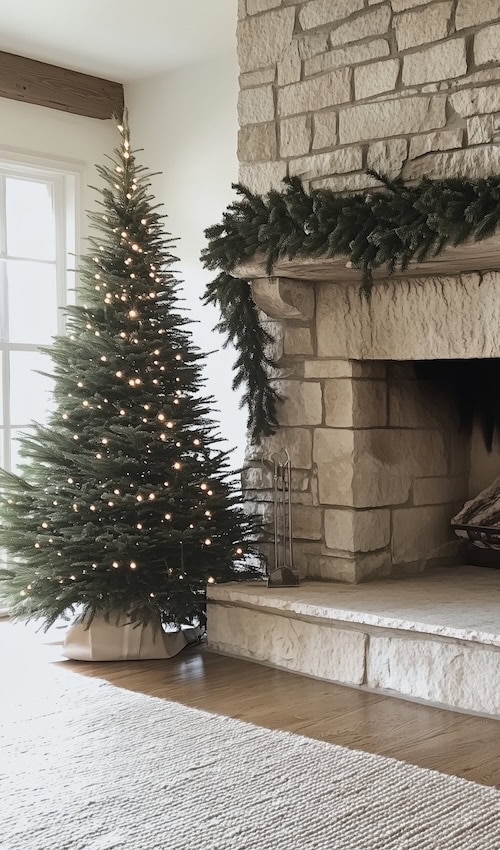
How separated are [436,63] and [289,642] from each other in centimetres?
207

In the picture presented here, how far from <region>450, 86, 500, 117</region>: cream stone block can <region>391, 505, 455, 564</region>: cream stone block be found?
1608 millimetres

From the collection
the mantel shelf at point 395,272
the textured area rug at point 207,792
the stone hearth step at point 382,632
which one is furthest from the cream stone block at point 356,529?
the textured area rug at point 207,792

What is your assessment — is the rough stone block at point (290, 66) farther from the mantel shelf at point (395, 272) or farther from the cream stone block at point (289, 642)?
the cream stone block at point (289, 642)

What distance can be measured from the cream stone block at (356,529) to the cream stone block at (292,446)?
230mm

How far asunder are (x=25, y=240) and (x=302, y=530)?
2228mm

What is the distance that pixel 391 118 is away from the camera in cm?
360

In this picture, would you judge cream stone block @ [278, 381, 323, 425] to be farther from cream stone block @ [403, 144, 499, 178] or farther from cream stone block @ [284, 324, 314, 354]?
cream stone block @ [403, 144, 499, 178]

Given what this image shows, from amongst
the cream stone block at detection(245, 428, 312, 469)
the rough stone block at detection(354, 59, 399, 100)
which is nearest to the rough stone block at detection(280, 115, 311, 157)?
the rough stone block at detection(354, 59, 399, 100)

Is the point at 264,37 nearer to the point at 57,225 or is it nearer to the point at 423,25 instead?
the point at 423,25

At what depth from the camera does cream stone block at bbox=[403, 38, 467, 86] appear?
3406 millimetres

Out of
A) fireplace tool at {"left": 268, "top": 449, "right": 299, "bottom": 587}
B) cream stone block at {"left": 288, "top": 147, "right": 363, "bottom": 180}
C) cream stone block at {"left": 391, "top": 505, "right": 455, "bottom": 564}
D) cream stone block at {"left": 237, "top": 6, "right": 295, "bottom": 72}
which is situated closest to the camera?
cream stone block at {"left": 288, "top": 147, "right": 363, "bottom": 180}

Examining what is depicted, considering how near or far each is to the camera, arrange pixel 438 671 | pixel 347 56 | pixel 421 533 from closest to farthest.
Answer: pixel 438 671
pixel 347 56
pixel 421 533

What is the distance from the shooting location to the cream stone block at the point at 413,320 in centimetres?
362

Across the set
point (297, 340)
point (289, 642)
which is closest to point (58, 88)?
point (297, 340)
